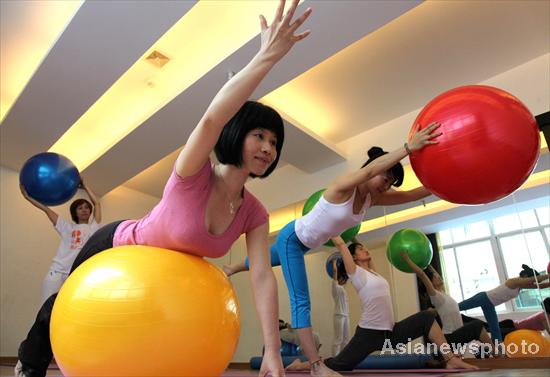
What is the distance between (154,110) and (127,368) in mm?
3233

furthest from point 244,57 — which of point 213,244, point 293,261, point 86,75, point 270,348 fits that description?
point 270,348

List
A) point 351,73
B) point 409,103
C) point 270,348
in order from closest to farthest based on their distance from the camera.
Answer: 1. point 270,348
2. point 351,73
3. point 409,103

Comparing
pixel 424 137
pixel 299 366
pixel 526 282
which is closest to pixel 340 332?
pixel 299 366

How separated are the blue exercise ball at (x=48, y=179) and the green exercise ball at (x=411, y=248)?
2.91 m

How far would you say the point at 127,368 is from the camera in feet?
3.28

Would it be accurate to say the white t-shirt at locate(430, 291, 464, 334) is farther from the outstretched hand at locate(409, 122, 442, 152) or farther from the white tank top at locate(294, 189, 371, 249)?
the outstretched hand at locate(409, 122, 442, 152)

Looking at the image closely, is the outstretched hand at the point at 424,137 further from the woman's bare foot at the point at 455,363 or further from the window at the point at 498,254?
the window at the point at 498,254

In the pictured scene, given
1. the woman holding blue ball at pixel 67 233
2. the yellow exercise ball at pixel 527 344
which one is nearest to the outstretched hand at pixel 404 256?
the yellow exercise ball at pixel 527 344

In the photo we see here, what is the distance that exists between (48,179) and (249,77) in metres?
2.92

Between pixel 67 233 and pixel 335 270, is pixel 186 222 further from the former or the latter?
pixel 335 270

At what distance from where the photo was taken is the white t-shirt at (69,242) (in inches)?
136

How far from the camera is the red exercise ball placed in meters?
1.48

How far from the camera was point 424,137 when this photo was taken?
1614 millimetres

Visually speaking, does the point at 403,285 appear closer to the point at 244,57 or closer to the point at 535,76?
the point at 535,76
